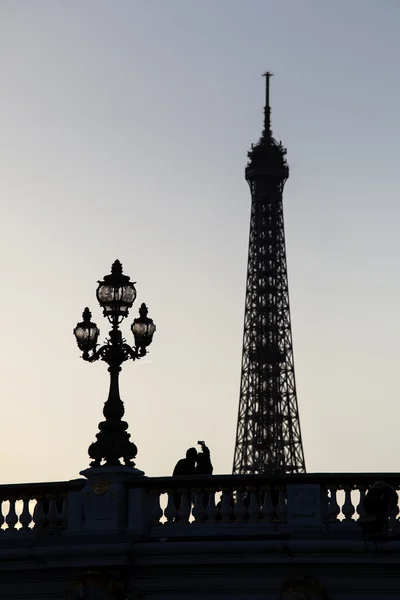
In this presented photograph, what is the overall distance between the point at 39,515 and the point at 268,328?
135926 millimetres

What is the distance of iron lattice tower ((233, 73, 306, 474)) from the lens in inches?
6437

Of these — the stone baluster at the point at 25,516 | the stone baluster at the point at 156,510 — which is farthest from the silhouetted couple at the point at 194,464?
the stone baluster at the point at 25,516

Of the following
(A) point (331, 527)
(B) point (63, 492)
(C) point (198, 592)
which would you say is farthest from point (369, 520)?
(B) point (63, 492)

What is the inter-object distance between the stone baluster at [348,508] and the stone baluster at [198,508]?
7.21 feet

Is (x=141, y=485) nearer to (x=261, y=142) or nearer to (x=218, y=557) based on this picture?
(x=218, y=557)

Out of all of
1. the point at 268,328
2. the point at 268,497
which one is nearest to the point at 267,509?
the point at 268,497

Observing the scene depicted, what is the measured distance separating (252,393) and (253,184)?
20292mm

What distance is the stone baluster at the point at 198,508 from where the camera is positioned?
106 feet

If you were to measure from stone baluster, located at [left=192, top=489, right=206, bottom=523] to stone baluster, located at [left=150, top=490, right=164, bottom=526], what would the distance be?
0.66 m

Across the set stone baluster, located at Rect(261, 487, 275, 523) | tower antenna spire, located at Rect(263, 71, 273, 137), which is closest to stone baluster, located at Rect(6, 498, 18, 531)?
stone baluster, located at Rect(261, 487, 275, 523)

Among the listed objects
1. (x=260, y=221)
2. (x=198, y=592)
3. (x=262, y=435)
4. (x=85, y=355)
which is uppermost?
(x=260, y=221)

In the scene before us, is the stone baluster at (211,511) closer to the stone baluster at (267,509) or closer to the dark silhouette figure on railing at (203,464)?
the stone baluster at (267,509)

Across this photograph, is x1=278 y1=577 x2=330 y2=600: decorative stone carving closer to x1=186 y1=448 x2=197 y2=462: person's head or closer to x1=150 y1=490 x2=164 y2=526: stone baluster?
x1=150 y1=490 x2=164 y2=526: stone baluster

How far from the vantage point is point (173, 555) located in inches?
1262
